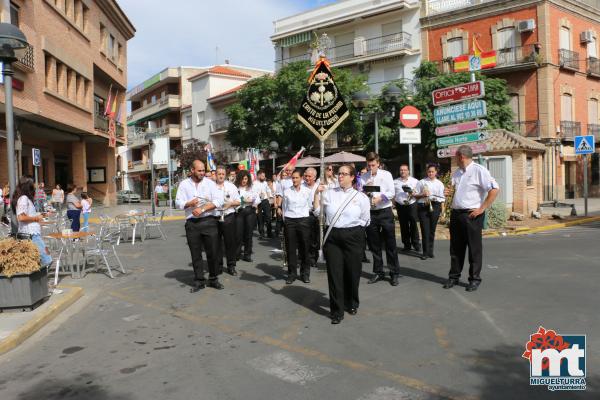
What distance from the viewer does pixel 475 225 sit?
679 cm

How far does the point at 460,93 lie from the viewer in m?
11.8

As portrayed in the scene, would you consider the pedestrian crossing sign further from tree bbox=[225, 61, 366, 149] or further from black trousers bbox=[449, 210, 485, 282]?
tree bbox=[225, 61, 366, 149]

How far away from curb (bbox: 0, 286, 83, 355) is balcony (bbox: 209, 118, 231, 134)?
38.5 metres

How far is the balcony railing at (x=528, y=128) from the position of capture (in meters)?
27.9

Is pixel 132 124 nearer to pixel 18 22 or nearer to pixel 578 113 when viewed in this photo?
pixel 18 22

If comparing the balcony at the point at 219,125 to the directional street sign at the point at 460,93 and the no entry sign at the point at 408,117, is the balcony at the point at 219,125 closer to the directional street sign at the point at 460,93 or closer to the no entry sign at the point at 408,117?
the no entry sign at the point at 408,117

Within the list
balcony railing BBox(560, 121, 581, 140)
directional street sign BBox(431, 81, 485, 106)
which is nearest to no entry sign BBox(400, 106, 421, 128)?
directional street sign BBox(431, 81, 485, 106)

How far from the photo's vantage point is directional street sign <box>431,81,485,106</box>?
11375mm

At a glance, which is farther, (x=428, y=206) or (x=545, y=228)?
(x=545, y=228)

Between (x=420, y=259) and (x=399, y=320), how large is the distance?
4.01 metres

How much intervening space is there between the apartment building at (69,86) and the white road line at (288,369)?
13.3 meters

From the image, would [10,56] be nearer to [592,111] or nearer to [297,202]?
[297,202]

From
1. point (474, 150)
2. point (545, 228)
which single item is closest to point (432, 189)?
point (474, 150)

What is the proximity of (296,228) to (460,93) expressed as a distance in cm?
624
